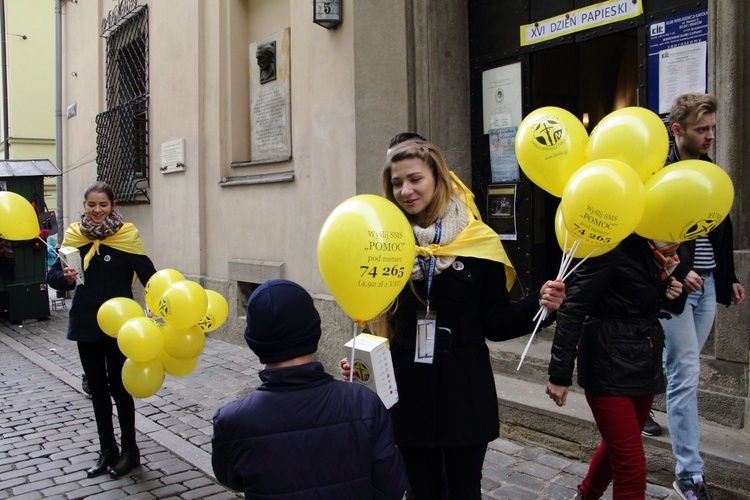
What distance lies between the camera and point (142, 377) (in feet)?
12.5

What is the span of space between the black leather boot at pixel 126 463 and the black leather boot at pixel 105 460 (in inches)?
1.7

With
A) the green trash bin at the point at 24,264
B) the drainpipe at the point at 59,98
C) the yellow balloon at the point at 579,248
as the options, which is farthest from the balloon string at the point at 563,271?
the drainpipe at the point at 59,98

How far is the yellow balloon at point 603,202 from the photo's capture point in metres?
2.38

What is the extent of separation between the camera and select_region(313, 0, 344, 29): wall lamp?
633 cm

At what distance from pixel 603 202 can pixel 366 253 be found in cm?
88

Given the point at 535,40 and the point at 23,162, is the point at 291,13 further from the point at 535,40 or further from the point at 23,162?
the point at 23,162

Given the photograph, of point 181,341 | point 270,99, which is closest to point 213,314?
point 181,341

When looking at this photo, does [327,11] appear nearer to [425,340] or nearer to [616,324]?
[616,324]

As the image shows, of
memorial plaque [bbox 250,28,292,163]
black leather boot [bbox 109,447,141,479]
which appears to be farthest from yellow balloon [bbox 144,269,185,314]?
memorial plaque [bbox 250,28,292,163]

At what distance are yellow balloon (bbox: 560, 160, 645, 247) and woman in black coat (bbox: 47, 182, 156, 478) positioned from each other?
3038 millimetres

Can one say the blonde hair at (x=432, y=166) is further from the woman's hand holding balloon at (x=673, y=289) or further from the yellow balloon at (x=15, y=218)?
the yellow balloon at (x=15, y=218)

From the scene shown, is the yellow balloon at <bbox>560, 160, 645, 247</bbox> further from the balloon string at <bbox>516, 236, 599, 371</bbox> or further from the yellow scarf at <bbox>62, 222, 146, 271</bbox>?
the yellow scarf at <bbox>62, 222, 146, 271</bbox>

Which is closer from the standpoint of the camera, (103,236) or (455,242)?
(455,242)

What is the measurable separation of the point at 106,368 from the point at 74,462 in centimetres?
69
